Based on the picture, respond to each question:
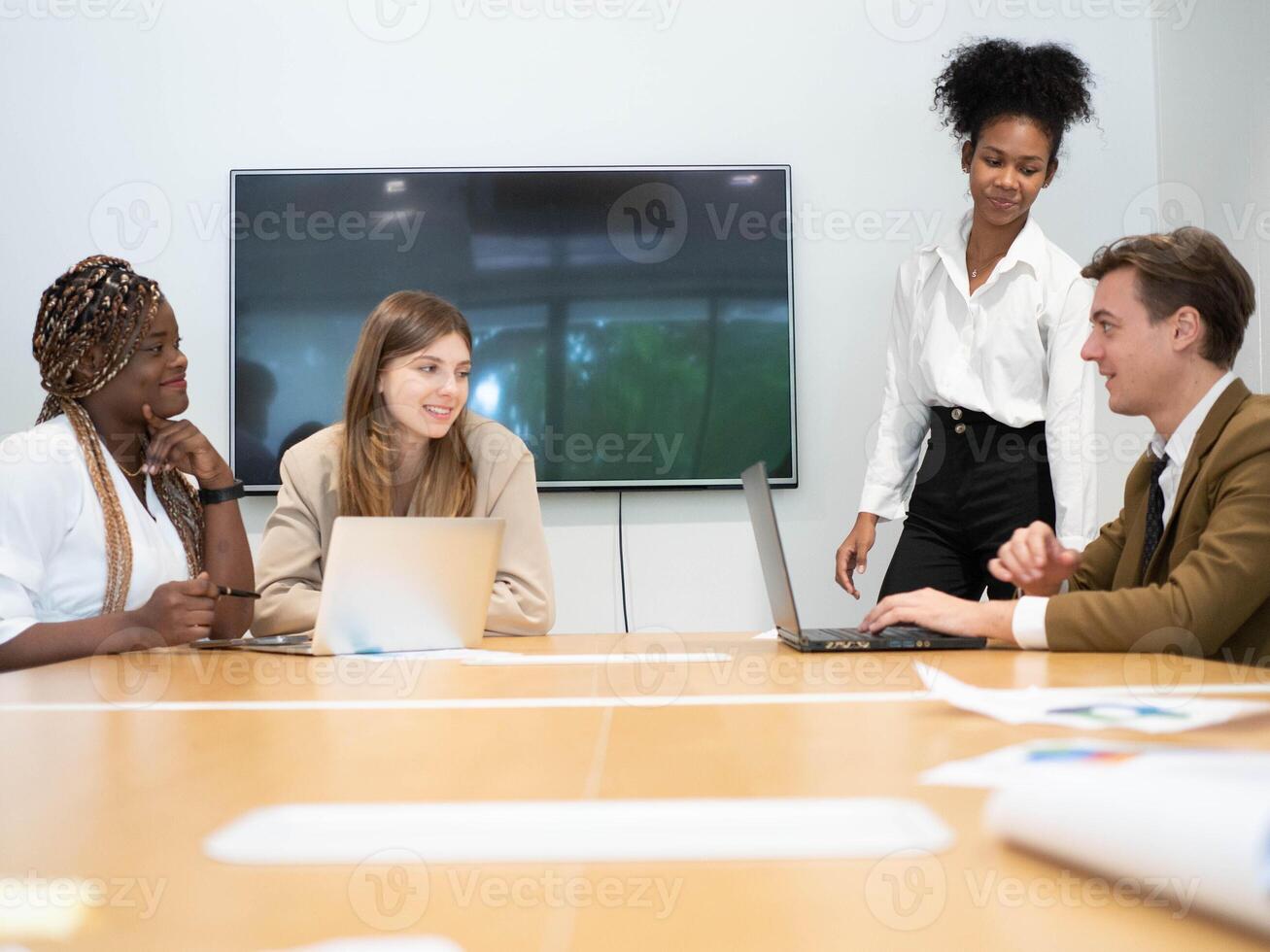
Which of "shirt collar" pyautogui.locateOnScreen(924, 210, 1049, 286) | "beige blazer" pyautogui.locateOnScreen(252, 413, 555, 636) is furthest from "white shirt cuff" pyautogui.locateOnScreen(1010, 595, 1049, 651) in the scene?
"shirt collar" pyautogui.locateOnScreen(924, 210, 1049, 286)

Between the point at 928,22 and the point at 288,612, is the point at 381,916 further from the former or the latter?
the point at 928,22

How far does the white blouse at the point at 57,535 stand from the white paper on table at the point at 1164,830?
154 cm

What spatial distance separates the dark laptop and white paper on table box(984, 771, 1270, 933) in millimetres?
935

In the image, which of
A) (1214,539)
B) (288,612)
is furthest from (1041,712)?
(288,612)

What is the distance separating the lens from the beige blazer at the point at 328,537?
6.75 feet

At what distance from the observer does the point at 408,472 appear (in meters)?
2.30

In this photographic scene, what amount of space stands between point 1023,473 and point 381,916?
2214 mm

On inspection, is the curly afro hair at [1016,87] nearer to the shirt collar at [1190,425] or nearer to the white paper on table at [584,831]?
the shirt collar at [1190,425]

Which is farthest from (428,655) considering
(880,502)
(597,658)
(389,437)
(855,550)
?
(880,502)

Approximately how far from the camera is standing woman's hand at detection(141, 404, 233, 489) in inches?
79.5

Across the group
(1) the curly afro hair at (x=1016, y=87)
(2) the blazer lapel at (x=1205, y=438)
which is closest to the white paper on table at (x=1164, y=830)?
(2) the blazer lapel at (x=1205, y=438)

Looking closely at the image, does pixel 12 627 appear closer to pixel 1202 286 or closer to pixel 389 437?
pixel 389 437

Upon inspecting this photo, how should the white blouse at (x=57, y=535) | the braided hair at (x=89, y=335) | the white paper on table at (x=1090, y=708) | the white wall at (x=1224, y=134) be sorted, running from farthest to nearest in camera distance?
→ the white wall at (x=1224, y=134) → the braided hair at (x=89, y=335) → the white blouse at (x=57, y=535) → the white paper on table at (x=1090, y=708)

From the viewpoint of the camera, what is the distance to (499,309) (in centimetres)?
338
